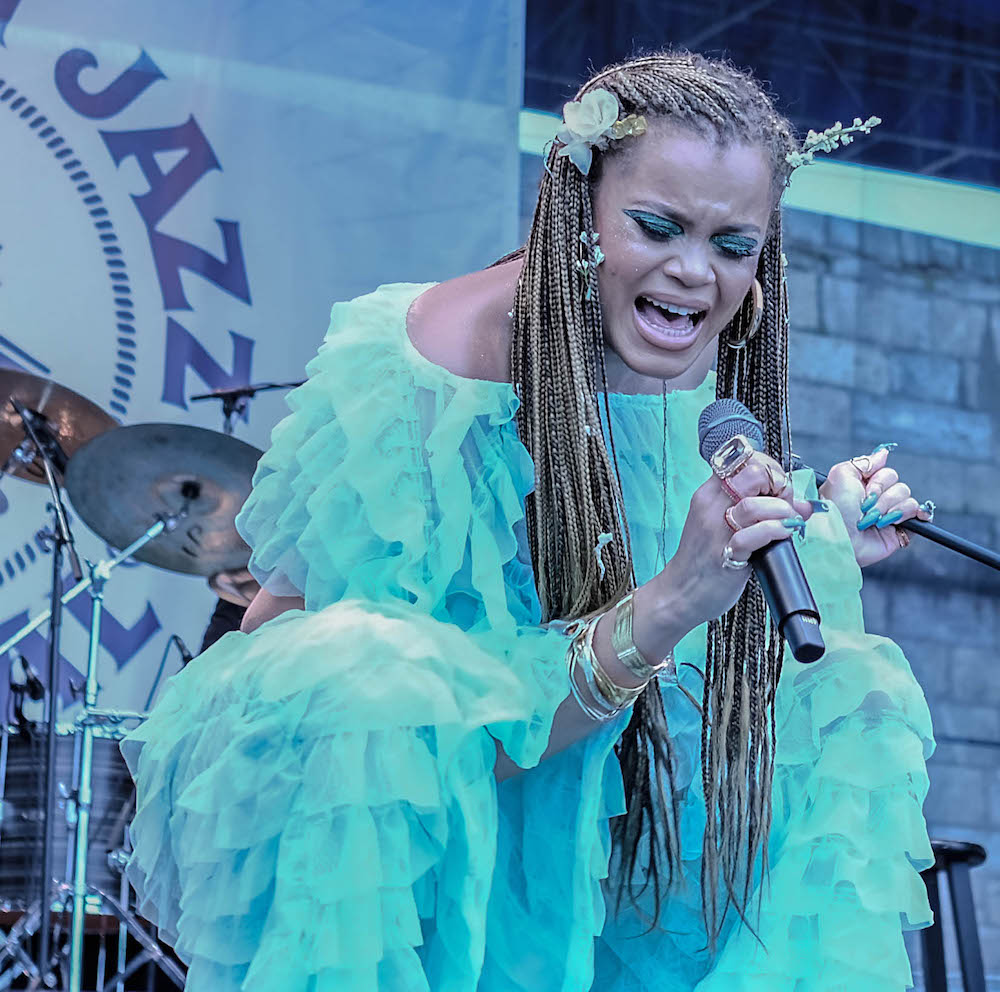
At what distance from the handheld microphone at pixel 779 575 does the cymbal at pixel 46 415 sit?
207 centimetres

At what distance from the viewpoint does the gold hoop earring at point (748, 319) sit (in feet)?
4.87

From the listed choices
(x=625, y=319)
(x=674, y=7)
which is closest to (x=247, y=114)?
(x=674, y=7)

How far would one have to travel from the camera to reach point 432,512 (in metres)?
1.32

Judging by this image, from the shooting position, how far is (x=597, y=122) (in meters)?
1.34

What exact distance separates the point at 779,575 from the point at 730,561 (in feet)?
0.27

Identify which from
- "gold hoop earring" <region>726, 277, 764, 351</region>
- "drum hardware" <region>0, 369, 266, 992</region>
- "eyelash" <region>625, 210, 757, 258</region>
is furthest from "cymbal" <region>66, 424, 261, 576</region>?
"eyelash" <region>625, 210, 757, 258</region>

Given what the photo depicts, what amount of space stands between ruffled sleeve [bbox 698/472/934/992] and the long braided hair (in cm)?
4

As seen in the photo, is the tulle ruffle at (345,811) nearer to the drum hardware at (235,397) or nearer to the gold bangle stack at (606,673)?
the gold bangle stack at (606,673)

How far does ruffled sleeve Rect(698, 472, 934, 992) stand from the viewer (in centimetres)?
127

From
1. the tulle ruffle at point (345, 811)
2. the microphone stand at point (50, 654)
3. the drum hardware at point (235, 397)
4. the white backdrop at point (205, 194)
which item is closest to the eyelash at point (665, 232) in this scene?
the tulle ruffle at point (345, 811)

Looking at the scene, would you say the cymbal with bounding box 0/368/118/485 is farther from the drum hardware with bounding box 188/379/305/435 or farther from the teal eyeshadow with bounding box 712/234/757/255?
the teal eyeshadow with bounding box 712/234/757/255

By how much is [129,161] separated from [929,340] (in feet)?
7.56

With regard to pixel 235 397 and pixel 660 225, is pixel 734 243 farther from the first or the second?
→ pixel 235 397

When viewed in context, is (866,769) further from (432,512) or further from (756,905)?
(432,512)
